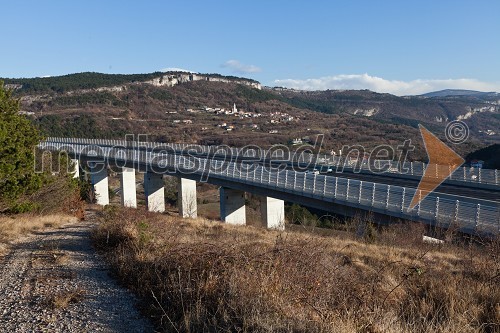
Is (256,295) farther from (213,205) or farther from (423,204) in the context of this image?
(213,205)

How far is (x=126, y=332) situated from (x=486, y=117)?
12492 cm

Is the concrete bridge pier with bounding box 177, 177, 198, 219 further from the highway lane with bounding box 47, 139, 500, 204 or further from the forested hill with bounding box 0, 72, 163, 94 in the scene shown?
the forested hill with bounding box 0, 72, 163, 94

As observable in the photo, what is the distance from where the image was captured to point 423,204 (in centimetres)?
1605

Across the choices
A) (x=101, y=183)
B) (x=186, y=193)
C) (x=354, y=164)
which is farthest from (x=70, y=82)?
(x=354, y=164)

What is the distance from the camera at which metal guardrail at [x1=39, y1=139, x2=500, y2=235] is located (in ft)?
46.0

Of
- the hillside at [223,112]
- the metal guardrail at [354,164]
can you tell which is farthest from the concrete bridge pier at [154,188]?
the hillside at [223,112]

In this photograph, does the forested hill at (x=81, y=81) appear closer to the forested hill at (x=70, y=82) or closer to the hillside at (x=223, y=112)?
the forested hill at (x=70, y=82)

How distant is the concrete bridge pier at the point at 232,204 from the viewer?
101ft

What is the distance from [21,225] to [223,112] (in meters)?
118

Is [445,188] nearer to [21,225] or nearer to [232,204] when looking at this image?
[232,204]

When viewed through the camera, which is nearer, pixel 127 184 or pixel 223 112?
pixel 127 184

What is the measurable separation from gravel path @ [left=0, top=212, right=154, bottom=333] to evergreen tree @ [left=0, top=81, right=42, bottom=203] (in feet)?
23.3

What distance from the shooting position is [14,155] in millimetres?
16047

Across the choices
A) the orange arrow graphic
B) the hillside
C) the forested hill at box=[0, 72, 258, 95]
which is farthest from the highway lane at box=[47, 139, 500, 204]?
A: the forested hill at box=[0, 72, 258, 95]
